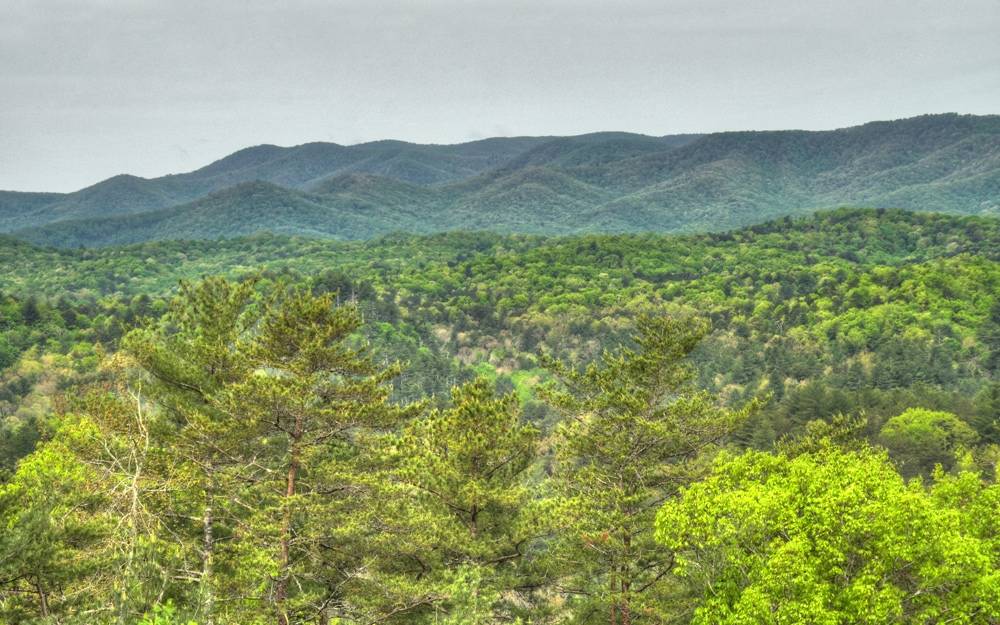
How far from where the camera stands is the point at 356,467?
72.7 feet

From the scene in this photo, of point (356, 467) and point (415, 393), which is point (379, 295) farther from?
point (356, 467)

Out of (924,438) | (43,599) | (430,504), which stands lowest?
(924,438)

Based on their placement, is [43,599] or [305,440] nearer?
[43,599]

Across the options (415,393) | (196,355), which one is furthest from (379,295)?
(196,355)

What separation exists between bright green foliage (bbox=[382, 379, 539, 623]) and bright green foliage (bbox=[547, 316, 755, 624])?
1528 mm

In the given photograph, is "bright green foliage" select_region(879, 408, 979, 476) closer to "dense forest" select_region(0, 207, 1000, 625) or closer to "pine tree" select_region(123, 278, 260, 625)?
"dense forest" select_region(0, 207, 1000, 625)

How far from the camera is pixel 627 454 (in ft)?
75.6

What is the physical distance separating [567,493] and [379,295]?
137 metres

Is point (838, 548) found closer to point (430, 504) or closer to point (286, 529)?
point (430, 504)

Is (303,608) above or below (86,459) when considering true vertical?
below

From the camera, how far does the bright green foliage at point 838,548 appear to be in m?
16.2

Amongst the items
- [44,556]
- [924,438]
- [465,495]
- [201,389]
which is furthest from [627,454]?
[924,438]

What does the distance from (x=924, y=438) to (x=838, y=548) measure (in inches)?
1620

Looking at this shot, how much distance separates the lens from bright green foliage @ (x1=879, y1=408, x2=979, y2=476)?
167ft
